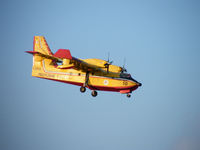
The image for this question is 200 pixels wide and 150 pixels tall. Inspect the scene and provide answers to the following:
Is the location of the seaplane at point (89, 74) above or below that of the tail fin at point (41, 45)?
below

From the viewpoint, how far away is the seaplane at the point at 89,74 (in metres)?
39.0

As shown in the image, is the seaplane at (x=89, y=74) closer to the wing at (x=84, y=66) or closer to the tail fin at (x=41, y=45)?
the wing at (x=84, y=66)

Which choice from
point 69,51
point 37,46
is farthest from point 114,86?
point 37,46

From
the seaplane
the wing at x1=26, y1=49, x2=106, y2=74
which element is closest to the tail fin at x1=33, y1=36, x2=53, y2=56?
the seaplane

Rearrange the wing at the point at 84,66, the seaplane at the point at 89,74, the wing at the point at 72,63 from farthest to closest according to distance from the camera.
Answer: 1. the seaplane at the point at 89,74
2. the wing at the point at 84,66
3. the wing at the point at 72,63

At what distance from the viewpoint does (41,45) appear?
44.6m

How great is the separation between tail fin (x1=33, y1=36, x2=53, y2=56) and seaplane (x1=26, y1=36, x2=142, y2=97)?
192 cm

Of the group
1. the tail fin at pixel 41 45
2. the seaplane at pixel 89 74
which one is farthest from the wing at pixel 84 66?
the tail fin at pixel 41 45

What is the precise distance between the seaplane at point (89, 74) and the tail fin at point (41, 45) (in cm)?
192

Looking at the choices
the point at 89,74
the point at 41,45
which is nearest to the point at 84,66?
the point at 89,74

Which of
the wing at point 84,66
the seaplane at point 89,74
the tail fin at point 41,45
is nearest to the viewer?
the wing at point 84,66

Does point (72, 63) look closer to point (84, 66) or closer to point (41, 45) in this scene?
point (84, 66)

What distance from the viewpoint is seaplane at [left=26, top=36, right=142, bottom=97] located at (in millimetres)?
38969

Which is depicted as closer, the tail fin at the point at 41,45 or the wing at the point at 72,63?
the wing at the point at 72,63
